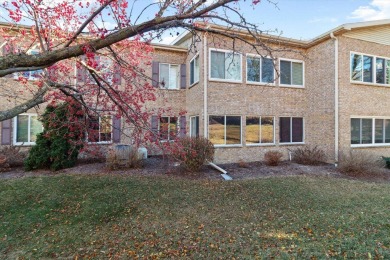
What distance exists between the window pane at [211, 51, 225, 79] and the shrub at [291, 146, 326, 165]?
5.52 m

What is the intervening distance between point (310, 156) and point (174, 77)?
8.56 m

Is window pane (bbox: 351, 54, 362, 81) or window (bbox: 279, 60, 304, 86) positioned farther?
window (bbox: 279, 60, 304, 86)

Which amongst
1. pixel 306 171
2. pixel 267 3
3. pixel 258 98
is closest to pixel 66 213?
pixel 267 3

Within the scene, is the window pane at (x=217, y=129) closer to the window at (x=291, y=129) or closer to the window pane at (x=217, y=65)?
the window pane at (x=217, y=65)

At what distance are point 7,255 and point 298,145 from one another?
12603 millimetres

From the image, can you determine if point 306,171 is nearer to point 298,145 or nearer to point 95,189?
point 298,145

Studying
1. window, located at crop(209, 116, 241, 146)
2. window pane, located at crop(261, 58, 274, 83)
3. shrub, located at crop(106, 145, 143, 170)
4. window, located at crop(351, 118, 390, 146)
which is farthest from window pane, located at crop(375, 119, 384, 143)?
shrub, located at crop(106, 145, 143, 170)

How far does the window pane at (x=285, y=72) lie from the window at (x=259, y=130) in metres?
2.27

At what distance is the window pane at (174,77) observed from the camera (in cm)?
1363

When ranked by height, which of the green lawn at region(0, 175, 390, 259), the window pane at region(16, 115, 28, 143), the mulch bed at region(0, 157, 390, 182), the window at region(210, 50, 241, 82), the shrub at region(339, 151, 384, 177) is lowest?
the green lawn at region(0, 175, 390, 259)

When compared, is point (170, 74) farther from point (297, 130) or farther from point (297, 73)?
point (297, 130)

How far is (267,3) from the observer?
174 inches

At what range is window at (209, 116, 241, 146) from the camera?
10.8 metres

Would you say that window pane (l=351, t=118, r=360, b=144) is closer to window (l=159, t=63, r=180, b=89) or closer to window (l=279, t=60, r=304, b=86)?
window (l=279, t=60, r=304, b=86)
